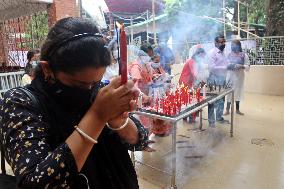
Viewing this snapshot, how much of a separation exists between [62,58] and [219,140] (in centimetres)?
486

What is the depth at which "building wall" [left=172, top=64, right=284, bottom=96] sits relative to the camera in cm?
899

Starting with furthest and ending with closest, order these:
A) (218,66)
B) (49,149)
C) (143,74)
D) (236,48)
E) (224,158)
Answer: (236,48)
(218,66)
(143,74)
(224,158)
(49,149)

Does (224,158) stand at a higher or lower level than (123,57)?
lower

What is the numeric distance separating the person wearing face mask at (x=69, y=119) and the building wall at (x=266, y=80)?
29.3 ft

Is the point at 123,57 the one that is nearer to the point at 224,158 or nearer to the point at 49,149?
the point at 49,149

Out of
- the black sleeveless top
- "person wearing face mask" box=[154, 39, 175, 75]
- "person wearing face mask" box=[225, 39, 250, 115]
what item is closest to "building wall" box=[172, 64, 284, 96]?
"person wearing face mask" box=[225, 39, 250, 115]

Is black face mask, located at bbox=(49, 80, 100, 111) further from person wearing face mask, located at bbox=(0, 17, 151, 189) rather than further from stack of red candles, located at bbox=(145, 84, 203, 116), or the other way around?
stack of red candles, located at bbox=(145, 84, 203, 116)

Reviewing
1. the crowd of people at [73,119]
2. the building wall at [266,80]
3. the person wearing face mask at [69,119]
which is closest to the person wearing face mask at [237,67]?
the building wall at [266,80]

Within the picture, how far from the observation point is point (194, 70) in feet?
19.9

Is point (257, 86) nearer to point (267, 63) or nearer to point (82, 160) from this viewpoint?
point (267, 63)

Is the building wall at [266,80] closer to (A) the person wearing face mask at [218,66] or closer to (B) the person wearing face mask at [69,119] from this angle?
(A) the person wearing face mask at [218,66]

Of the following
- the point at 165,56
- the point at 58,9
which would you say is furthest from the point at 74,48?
the point at 165,56

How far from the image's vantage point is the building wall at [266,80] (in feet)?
29.5

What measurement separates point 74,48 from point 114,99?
26 cm
